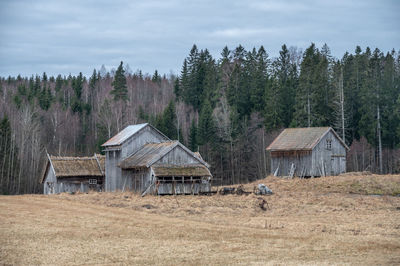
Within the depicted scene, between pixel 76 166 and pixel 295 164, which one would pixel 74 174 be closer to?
pixel 76 166

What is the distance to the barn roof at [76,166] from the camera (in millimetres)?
61469

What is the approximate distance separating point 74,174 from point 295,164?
24.2 meters

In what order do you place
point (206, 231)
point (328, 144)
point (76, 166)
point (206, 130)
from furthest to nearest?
point (206, 130) < point (76, 166) < point (328, 144) < point (206, 231)

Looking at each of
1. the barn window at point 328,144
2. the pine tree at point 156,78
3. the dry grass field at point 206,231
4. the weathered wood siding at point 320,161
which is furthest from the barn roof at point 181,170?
the pine tree at point 156,78

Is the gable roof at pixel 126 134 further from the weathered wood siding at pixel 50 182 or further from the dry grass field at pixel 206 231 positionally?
the dry grass field at pixel 206 231

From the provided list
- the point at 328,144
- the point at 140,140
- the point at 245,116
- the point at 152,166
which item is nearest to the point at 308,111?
the point at 245,116

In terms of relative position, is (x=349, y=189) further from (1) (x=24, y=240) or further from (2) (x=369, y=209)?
(1) (x=24, y=240)

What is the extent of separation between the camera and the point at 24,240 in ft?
80.2

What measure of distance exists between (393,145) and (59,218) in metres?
57.2

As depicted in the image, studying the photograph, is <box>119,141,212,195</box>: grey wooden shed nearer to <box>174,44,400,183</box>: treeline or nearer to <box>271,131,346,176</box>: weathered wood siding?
<box>271,131,346,176</box>: weathered wood siding

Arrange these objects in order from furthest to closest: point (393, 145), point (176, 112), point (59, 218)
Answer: point (176, 112), point (393, 145), point (59, 218)

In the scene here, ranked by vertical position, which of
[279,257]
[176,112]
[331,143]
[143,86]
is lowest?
[279,257]

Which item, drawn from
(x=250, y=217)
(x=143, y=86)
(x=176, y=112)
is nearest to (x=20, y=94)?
(x=143, y=86)

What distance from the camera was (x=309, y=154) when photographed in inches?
2317
